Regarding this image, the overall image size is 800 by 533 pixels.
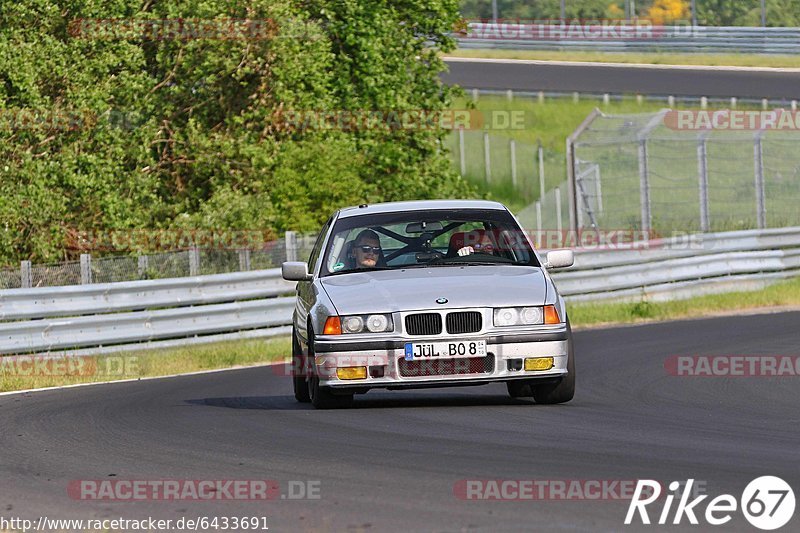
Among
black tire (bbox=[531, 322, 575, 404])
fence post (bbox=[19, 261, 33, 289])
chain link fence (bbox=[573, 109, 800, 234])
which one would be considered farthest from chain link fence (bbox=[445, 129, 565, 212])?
black tire (bbox=[531, 322, 575, 404])

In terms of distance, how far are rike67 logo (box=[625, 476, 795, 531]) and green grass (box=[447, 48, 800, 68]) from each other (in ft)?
154

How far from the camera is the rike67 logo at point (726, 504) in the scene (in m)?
6.40

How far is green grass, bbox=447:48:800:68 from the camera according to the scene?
53.2 metres

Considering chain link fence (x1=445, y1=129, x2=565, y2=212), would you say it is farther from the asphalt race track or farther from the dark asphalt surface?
the asphalt race track

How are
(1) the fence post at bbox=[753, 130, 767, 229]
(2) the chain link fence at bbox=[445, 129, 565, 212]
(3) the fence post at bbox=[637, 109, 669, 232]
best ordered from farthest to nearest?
(2) the chain link fence at bbox=[445, 129, 565, 212]
(1) the fence post at bbox=[753, 130, 767, 229]
(3) the fence post at bbox=[637, 109, 669, 232]

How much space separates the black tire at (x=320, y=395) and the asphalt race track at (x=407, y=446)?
0.41 ft

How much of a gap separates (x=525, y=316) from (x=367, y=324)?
3.49 ft

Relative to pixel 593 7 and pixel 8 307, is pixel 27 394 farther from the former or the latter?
pixel 593 7

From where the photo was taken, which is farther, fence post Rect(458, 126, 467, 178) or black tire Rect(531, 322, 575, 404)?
fence post Rect(458, 126, 467, 178)

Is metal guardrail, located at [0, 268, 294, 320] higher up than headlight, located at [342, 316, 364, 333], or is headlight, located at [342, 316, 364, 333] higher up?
headlight, located at [342, 316, 364, 333]

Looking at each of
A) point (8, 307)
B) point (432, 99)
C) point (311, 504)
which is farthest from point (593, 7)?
point (311, 504)

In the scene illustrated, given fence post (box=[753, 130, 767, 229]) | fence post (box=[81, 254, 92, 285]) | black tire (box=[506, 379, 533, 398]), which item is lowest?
fence post (box=[753, 130, 767, 229])

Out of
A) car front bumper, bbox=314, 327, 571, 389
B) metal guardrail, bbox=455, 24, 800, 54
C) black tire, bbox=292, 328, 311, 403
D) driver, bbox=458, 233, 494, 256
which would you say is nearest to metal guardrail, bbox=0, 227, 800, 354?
black tire, bbox=292, 328, 311, 403

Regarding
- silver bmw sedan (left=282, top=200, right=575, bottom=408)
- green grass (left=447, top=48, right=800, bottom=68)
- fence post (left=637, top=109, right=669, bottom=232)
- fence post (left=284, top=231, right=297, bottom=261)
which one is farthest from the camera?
green grass (left=447, top=48, right=800, bottom=68)
